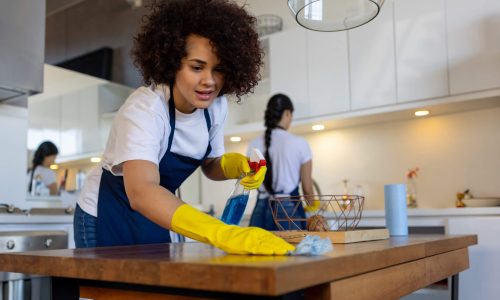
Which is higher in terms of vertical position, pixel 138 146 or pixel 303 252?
pixel 138 146

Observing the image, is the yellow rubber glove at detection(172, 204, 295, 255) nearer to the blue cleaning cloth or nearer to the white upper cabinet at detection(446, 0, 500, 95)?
the blue cleaning cloth

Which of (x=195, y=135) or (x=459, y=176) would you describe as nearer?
(x=195, y=135)

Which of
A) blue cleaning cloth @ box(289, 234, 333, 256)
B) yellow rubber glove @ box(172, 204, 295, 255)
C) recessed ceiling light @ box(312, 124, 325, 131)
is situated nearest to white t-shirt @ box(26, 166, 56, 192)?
recessed ceiling light @ box(312, 124, 325, 131)

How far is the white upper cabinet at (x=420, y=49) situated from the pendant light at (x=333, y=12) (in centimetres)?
135

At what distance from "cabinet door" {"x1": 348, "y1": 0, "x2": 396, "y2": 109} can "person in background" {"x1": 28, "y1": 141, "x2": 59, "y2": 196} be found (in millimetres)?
2383

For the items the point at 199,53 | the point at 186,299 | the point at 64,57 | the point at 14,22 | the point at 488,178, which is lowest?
the point at 186,299

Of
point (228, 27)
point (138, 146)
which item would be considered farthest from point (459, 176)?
point (138, 146)

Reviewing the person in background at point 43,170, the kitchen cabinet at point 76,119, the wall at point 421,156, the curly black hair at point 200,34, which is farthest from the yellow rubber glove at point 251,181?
the kitchen cabinet at point 76,119

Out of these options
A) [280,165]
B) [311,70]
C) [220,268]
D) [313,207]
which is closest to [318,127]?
[311,70]

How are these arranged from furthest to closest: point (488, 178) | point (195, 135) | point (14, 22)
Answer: point (488, 178) < point (14, 22) < point (195, 135)

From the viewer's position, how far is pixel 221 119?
61.6 inches

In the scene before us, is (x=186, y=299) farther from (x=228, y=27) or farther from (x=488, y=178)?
(x=488, y=178)

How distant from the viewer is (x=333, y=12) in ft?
5.93

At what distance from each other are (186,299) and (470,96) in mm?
2501
